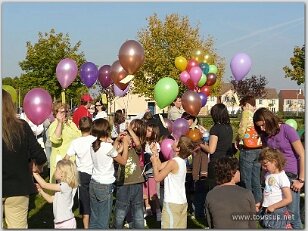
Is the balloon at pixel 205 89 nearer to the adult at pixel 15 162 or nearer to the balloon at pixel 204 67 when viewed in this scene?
the balloon at pixel 204 67

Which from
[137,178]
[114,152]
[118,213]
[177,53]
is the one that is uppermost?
[177,53]

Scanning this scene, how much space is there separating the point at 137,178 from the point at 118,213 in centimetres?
45

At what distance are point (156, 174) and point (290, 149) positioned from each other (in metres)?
1.40

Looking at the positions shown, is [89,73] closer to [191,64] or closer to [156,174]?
[191,64]

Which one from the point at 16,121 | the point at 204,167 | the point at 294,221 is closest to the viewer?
the point at 16,121

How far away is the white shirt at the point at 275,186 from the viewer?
447cm

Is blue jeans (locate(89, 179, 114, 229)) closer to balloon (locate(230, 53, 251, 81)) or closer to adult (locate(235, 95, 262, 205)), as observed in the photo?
adult (locate(235, 95, 262, 205))

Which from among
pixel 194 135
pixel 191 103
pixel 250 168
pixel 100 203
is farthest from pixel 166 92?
pixel 100 203

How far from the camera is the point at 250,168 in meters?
6.40

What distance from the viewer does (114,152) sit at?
4.98m

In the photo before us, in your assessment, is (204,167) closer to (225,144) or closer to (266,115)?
(225,144)

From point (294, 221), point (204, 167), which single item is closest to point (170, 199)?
point (294, 221)

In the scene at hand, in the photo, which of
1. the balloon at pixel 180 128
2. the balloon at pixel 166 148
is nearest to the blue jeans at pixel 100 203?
the balloon at pixel 166 148

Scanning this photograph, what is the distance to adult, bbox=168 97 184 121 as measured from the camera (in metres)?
8.04
